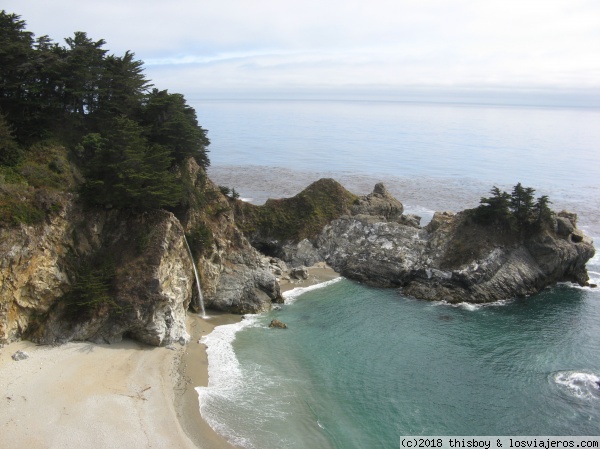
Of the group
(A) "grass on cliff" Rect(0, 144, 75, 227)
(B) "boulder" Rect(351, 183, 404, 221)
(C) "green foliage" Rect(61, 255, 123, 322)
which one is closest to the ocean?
(C) "green foliage" Rect(61, 255, 123, 322)

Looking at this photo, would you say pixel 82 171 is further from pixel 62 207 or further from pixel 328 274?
pixel 328 274

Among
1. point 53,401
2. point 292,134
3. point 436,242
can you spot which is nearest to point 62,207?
point 53,401

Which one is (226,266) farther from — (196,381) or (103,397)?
(103,397)

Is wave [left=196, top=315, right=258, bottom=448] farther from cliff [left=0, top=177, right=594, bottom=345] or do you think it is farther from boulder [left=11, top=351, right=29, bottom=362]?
boulder [left=11, top=351, right=29, bottom=362]

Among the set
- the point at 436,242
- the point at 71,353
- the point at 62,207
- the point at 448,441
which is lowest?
the point at 448,441

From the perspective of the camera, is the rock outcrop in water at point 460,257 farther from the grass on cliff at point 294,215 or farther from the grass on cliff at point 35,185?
the grass on cliff at point 35,185

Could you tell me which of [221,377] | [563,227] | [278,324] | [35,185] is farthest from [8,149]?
[563,227]
